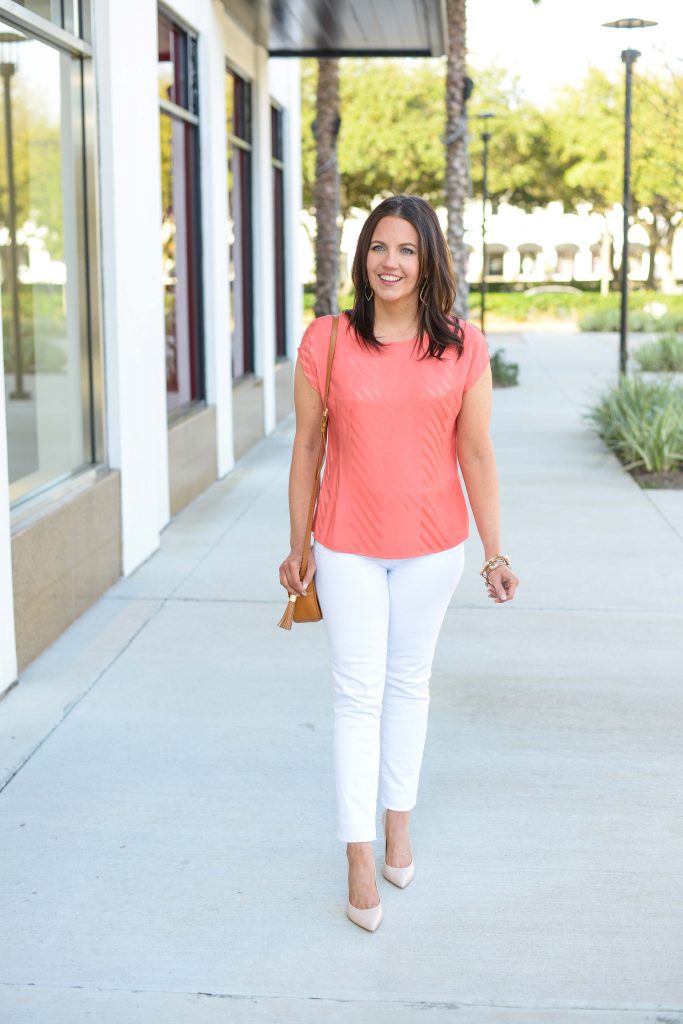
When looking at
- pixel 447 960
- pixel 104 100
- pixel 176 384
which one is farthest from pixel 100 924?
pixel 176 384

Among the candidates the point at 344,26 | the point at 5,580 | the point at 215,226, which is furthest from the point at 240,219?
the point at 5,580

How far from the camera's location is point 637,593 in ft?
25.3

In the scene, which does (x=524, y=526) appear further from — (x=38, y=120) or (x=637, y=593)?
(x=38, y=120)

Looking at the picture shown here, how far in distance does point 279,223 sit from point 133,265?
30.2 feet

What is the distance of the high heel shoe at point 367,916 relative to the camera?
3.78m

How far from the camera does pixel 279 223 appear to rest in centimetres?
1739

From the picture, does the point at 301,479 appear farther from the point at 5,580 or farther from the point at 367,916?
the point at 5,580

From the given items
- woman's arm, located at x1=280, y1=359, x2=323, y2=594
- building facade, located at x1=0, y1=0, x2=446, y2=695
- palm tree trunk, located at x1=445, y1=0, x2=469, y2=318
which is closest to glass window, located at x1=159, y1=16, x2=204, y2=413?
building facade, located at x1=0, y1=0, x2=446, y2=695

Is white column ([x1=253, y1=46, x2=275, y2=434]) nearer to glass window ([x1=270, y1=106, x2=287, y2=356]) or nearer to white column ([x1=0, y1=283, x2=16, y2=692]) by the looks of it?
glass window ([x1=270, y1=106, x2=287, y2=356])

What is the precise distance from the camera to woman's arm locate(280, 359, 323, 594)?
A: 3.75m

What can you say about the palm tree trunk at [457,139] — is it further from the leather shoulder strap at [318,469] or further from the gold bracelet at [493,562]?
the leather shoulder strap at [318,469]

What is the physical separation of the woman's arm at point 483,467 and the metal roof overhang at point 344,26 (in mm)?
8914

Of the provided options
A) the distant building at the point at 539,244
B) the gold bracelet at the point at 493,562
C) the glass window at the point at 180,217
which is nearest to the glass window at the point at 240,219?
the glass window at the point at 180,217

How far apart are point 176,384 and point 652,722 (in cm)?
616
